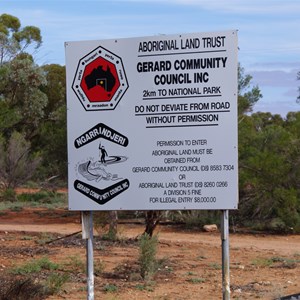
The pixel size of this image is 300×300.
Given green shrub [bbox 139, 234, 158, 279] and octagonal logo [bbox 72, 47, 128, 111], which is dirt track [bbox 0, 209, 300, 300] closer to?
green shrub [bbox 139, 234, 158, 279]

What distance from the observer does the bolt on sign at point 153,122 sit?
6.71 meters

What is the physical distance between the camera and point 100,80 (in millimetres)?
6984

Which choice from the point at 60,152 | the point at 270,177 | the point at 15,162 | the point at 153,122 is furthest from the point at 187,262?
the point at 15,162

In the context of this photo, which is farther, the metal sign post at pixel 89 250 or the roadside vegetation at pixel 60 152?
the roadside vegetation at pixel 60 152

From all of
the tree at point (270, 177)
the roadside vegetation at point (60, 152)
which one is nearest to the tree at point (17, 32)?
the roadside vegetation at point (60, 152)

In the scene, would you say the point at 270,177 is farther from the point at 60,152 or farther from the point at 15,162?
the point at 15,162

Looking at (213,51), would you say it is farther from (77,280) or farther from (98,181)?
(77,280)

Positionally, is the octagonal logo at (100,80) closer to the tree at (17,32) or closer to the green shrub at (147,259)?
the green shrub at (147,259)

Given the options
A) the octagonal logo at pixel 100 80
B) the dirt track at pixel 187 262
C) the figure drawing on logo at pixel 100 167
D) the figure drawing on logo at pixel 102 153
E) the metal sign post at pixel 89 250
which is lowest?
the dirt track at pixel 187 262

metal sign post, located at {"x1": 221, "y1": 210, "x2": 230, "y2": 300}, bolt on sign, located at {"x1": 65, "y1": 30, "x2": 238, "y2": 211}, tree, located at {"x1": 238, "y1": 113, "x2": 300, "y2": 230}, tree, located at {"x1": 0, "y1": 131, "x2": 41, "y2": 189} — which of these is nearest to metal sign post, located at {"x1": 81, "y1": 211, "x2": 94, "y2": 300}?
bolt on sign, located at {"x1": 65, "y1": 30, "x2": 238, "y2": 211}

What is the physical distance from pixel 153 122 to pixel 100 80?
647 mm

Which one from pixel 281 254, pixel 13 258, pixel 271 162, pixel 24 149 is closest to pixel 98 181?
pixel 13 258

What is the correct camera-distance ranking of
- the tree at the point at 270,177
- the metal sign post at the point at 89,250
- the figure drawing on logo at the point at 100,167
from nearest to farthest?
1. the figure drawing on logo at the point at 100,167
2. the metal sign post at the point at 89,250
3. the tree at the point at 270,177

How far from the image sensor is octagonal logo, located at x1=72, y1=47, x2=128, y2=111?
6957mm
